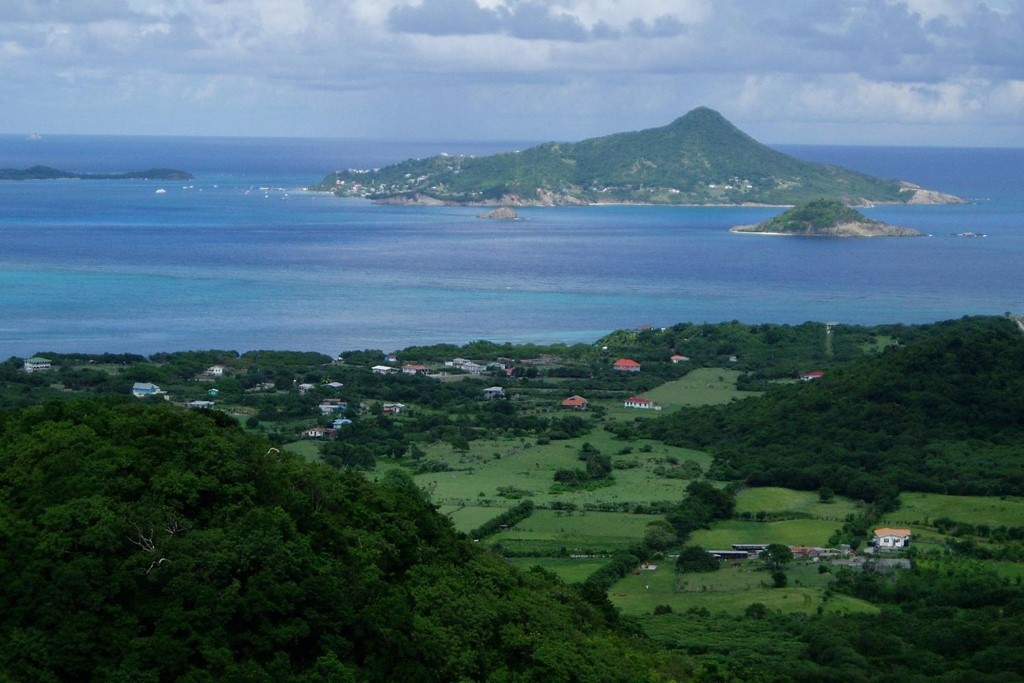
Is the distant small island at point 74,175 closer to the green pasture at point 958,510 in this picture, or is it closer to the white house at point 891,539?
the green pasture at point 958,510

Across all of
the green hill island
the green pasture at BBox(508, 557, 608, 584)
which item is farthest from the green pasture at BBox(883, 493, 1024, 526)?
the green hill island

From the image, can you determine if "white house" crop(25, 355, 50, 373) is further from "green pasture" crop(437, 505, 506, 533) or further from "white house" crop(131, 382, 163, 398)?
"green pasture" crop(437, 505, 506, 533)

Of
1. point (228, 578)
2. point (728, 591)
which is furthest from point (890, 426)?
point (228, 578)

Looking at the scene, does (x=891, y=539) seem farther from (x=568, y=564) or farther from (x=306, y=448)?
(x=306, y=448)

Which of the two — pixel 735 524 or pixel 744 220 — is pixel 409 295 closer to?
pixel 735 524

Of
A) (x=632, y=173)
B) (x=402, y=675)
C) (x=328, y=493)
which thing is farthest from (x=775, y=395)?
(x=632, y=173)
